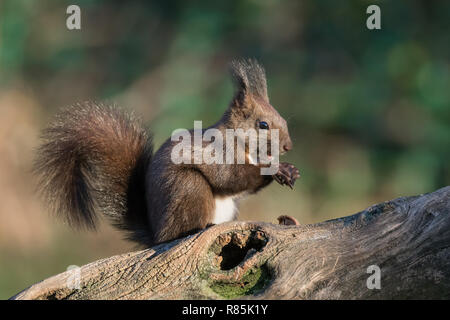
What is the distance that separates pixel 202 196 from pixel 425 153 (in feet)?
10.4

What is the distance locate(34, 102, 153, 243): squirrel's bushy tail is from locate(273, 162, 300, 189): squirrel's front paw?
594 millimetres

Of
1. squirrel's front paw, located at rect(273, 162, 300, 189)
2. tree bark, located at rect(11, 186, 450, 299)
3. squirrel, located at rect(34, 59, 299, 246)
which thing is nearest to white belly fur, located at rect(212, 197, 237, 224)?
squirrel, located at rect(34, 59, 299, 246)

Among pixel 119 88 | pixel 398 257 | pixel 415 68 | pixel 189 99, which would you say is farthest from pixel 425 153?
pixel 398 257

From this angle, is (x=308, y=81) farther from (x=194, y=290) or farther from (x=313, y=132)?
(x=194, y=290)

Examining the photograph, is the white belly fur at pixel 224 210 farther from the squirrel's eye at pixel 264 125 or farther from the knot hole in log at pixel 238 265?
the knot hole in log at pixel 238 265

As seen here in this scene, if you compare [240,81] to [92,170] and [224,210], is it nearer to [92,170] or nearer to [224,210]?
[224,210]

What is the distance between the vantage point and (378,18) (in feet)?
16.4

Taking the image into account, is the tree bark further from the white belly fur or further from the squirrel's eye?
the squirrel's eye

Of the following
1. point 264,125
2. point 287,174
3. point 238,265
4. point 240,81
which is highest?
point 240,81

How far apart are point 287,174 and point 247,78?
20.3 inches

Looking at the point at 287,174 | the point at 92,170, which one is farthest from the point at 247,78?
the point at 92,170

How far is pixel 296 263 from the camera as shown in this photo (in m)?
1.79

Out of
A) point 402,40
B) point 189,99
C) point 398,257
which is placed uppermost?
point 402,40

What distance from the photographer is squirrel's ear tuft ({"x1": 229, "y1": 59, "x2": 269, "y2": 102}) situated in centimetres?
254
